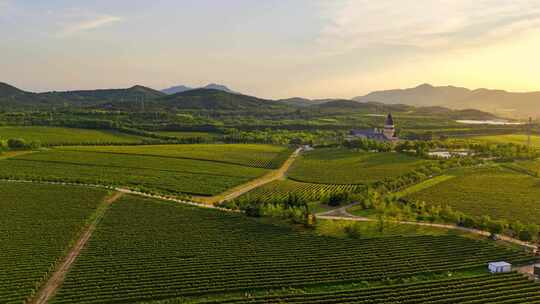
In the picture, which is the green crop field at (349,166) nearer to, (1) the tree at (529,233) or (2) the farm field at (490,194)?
(2) the farm field at (490,194)

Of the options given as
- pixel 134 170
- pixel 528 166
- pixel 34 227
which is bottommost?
pixel 34 227

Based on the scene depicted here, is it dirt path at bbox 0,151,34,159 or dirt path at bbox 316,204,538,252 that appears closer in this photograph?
dirt path at bbox 316,204,538,252

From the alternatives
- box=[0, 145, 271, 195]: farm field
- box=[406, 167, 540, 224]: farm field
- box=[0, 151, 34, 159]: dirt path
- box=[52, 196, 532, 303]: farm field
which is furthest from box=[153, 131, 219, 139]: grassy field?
box=[406, 167, 540, 224]: farm field

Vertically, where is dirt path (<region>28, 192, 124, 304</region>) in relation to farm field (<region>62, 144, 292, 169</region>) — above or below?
below

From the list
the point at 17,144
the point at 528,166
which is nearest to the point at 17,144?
the point at 17,144

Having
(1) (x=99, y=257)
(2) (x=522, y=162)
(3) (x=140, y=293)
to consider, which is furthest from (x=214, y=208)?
(2) (x=522, y=162)

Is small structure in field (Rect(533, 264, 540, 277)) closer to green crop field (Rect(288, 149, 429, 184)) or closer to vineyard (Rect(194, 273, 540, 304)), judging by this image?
vineyard (Rect(194, 273, 540, 304))

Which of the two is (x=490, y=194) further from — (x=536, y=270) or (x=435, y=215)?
(x=536, y=270)

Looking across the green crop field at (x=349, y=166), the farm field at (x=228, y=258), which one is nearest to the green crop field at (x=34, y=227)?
the farm field at (x=228, y=258)
